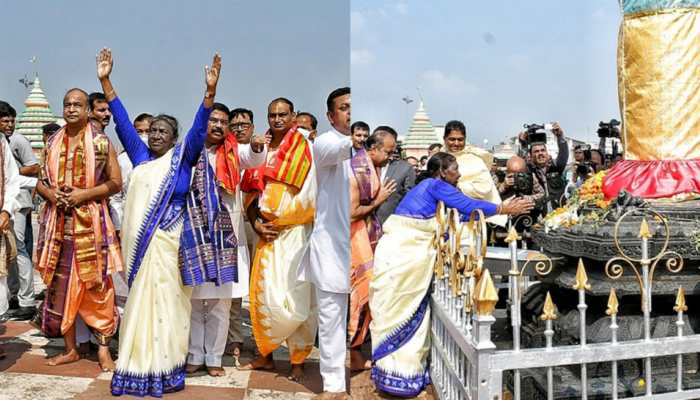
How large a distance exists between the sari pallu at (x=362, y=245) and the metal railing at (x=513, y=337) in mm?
711

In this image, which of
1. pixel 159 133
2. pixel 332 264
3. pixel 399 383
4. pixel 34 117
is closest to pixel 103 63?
pixel 159 133

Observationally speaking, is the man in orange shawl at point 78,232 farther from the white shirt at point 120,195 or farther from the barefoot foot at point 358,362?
the barefoot foot at point 358,362

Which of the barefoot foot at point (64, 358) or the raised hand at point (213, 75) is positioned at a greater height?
the raised hand at point (213, 75)

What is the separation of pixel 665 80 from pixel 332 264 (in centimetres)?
241

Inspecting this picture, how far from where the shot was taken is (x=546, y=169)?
6.32 metres

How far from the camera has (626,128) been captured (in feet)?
14.6

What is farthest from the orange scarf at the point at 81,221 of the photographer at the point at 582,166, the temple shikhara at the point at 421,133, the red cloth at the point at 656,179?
the temple shikhara at the point at 421,133

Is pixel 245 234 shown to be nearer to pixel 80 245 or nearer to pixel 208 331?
pixel 208 331

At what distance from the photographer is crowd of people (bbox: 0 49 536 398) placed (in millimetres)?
3762

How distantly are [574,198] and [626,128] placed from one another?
567 millimetres

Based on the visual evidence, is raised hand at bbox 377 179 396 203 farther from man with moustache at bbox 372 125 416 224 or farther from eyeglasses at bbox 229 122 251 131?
eyeglasses at bbox 229 122 251 131

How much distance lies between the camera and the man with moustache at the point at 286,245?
4105 mm

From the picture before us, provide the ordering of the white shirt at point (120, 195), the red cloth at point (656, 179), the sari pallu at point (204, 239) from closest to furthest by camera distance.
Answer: the sari pallu at point (204, 239) < the red cloth at point (656, 179) < the white shirt at point (120, 195)

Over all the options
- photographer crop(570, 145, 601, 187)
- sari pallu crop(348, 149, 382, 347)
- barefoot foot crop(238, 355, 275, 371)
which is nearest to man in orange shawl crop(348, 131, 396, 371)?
sari pallu crop(348, 149, 382, 347)
